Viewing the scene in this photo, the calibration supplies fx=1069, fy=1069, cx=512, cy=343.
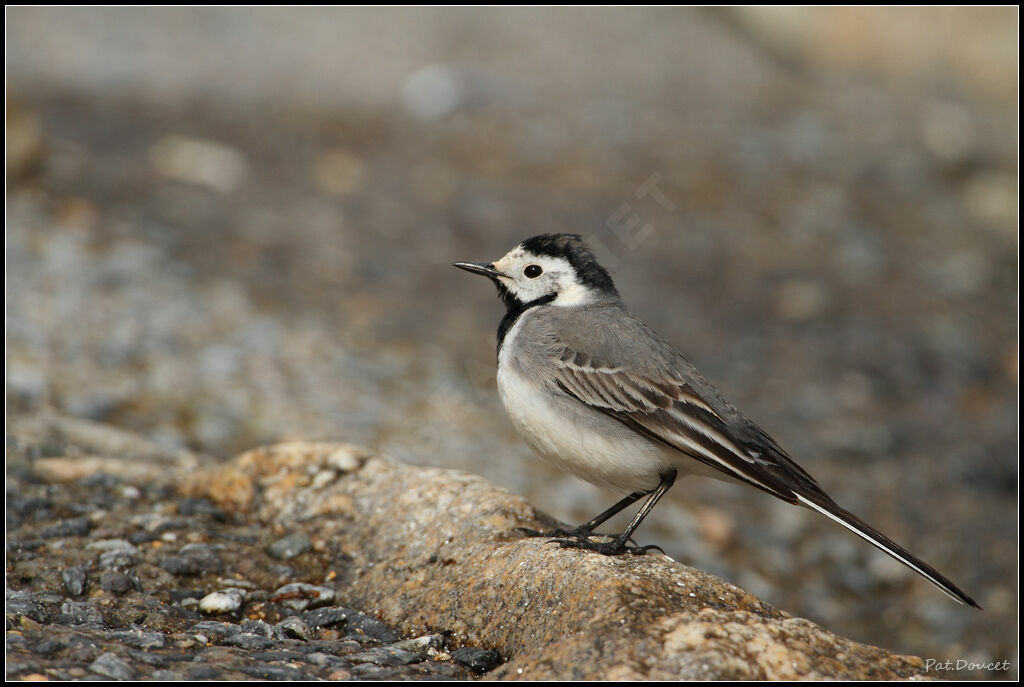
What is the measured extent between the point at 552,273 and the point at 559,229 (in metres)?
6.46

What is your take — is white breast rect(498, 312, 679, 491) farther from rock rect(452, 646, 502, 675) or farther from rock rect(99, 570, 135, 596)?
rock rect(99, 570, 135, 596)

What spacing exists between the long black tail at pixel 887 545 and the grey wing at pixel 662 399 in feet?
0.23

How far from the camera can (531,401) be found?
5383mm

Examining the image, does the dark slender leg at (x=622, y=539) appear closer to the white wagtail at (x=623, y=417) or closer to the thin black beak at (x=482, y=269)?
the white wagtail at (x=623, y=417)

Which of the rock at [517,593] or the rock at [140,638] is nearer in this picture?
the rock at [517,593]

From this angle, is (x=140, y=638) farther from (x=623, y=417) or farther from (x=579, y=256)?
(x=579, y=256)

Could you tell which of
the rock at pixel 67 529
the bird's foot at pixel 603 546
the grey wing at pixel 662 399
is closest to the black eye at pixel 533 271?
the grey wing at pixel 662 399

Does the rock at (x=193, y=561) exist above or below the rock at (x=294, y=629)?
above

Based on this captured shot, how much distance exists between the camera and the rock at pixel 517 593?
3727 millimetres

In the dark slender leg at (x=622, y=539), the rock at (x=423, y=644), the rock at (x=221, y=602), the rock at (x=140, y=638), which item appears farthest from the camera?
the dark slender leg at (x=622, y=539)

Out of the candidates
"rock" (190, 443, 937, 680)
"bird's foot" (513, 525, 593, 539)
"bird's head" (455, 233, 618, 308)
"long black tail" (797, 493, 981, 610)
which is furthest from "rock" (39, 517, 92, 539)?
"long black tail" (797, 493, 981, 610)

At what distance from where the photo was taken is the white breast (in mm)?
5266

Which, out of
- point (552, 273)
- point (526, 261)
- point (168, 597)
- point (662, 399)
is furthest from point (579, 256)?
point (168, 597)

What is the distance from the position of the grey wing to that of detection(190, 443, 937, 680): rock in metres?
0.60
